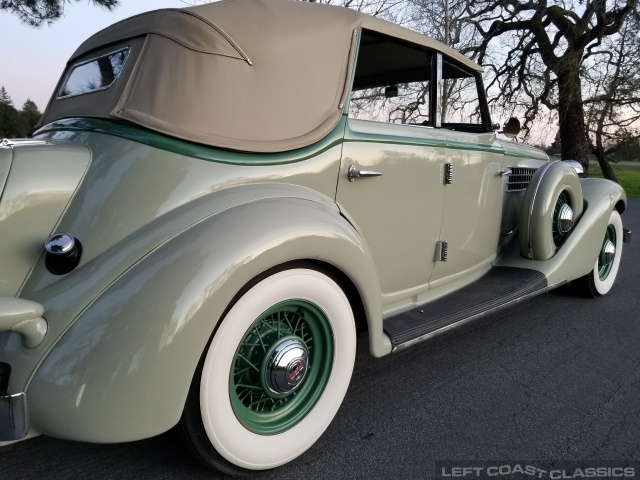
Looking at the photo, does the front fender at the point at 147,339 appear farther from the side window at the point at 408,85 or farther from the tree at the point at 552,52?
the tree at the point at 552,52

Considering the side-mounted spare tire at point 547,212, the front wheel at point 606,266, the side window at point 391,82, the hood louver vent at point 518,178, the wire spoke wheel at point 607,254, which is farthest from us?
the wire spoke wheel at point 607,254

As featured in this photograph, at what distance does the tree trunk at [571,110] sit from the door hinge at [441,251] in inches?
503

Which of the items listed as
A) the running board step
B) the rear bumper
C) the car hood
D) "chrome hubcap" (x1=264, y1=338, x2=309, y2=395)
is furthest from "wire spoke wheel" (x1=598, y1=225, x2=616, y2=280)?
the rear bumper

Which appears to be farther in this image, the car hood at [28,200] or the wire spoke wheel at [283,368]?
the wire spoke wheel at [283,368]

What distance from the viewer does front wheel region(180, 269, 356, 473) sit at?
1.64 m

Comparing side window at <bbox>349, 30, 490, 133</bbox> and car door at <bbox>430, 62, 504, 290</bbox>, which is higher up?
side window at <bbox>349, 30, 490, 133</bbox>

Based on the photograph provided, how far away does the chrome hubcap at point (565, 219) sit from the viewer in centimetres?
365

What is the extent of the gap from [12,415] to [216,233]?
2.58 ft

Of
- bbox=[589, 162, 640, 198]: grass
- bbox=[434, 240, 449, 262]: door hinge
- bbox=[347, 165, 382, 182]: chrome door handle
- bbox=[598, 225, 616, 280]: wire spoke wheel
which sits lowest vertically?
bbox=[589, 162, 640, 198]: grass

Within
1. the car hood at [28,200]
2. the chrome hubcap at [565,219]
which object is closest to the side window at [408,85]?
the chrome hubcap at [565,219]

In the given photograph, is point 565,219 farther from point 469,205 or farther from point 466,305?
point 466,305

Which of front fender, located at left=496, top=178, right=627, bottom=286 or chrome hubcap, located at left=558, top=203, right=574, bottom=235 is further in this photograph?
chrome hubcap, located at left=558, top=203, right=574, bottom=235

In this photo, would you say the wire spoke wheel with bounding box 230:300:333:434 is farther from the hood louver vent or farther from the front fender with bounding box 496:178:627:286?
the hood louver vent

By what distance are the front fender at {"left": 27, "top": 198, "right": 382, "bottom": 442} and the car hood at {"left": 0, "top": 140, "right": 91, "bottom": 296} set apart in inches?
13.1
